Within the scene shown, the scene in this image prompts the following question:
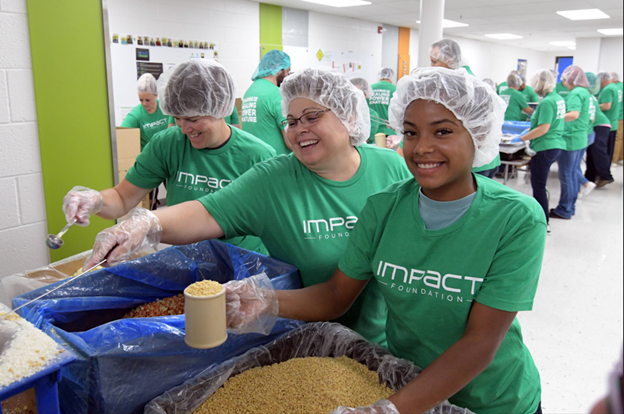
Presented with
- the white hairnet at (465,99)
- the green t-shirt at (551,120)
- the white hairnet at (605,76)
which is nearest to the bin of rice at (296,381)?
the white hairnet at (465,99)

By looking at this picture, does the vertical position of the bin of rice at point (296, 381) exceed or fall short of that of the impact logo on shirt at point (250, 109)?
it falls short

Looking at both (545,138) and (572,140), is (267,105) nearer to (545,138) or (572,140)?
(545,138)

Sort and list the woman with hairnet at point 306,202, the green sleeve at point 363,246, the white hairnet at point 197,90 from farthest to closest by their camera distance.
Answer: the white hairnet at point 197,90 → the woman with hairnet at point 306,202 → the green sleeve at point 363,246

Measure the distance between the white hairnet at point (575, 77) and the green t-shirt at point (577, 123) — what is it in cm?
39

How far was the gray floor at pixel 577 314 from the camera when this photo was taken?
2.46m

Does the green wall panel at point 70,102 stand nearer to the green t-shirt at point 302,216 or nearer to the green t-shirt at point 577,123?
the green t-shirt at point 302,216

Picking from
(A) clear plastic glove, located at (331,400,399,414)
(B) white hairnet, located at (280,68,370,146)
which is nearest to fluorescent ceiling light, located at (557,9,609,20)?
(B) white hairnet, located at (280,68,370,146)

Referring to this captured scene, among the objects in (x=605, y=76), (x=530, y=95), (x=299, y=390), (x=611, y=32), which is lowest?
(x=299, y=390)

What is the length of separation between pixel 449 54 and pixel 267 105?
154 centimetres

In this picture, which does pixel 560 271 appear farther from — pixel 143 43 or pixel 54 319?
pixel 143 43

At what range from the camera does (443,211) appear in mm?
1161

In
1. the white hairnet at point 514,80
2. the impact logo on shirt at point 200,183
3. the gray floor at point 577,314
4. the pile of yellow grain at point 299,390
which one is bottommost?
the gray floor at point 577,314

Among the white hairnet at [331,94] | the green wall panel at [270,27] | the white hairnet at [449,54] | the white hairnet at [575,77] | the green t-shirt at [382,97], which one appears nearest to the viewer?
the white hairnet at [331,94]

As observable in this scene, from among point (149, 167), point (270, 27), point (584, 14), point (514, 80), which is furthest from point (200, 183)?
point (584, 14)
